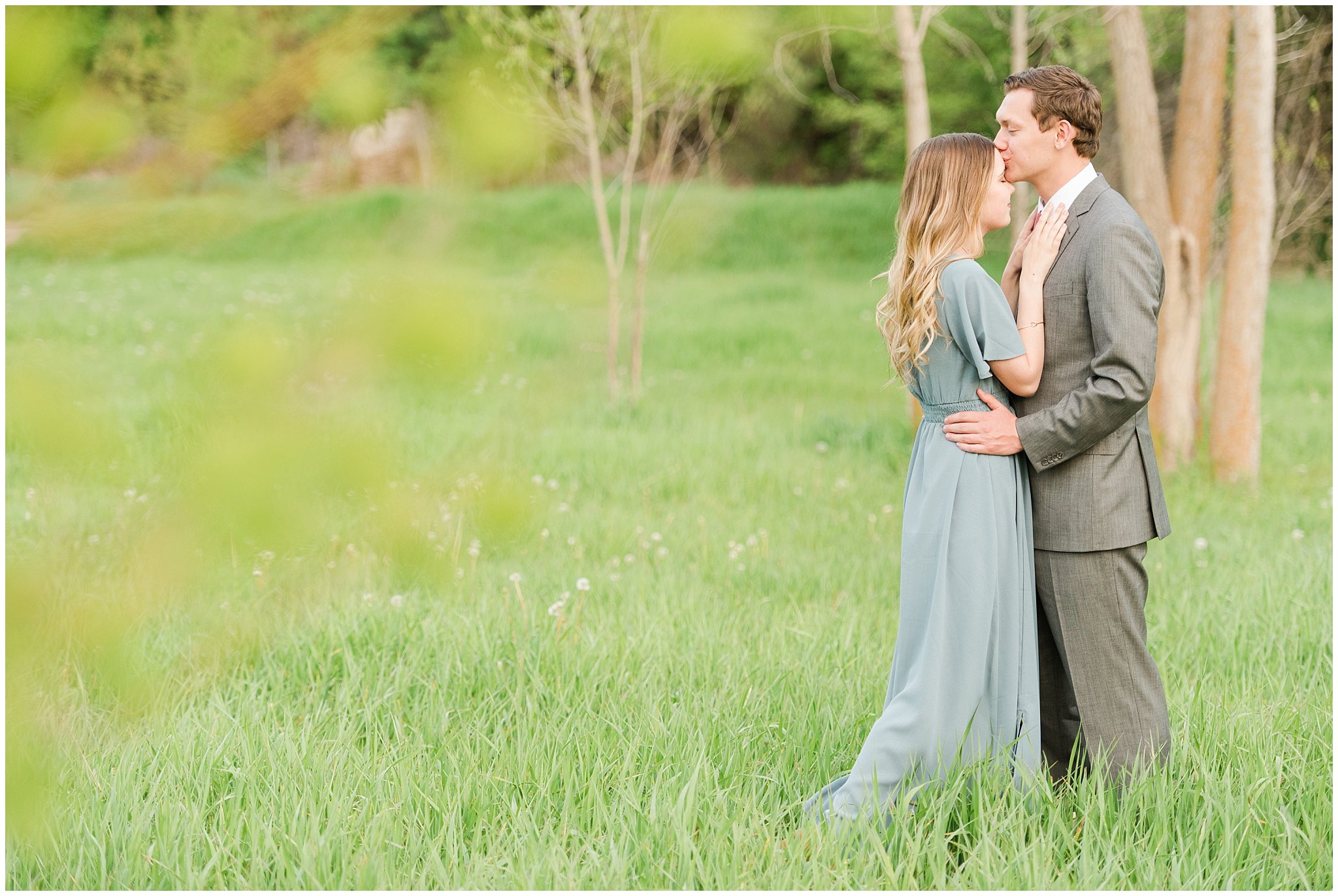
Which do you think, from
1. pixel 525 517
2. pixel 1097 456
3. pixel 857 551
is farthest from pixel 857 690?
pixel 525 517

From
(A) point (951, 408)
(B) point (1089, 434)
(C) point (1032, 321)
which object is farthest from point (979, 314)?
(B) point (1089, 434)

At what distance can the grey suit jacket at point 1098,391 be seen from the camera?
6.66ft

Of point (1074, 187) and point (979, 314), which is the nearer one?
point (979, 314)

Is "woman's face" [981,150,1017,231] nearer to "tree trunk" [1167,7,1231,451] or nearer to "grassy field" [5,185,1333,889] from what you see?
"grassy field" [5,185,1333,889]

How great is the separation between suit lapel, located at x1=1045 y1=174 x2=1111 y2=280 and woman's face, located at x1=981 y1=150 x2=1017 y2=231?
0.51 feet

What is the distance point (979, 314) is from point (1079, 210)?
0.35 metres

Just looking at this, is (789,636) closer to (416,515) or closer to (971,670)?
(971,670)

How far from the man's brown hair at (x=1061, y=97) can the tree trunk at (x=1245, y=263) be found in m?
4.02

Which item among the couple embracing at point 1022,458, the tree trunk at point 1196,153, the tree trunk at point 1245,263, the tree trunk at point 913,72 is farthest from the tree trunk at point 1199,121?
the couple embracing at point 1022,458

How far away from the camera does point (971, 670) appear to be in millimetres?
2115

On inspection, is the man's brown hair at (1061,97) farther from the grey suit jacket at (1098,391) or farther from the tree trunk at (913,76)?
the tree trunk at (913,76)

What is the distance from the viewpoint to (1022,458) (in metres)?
2.20

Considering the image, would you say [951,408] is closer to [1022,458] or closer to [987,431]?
[987,431]

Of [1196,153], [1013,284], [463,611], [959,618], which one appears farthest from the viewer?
[1196,153]
